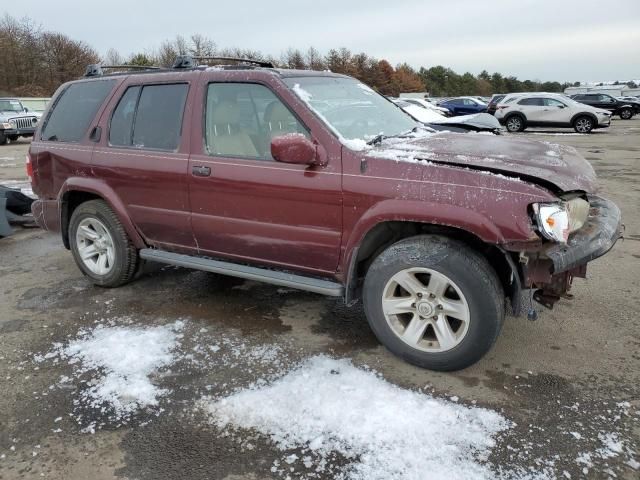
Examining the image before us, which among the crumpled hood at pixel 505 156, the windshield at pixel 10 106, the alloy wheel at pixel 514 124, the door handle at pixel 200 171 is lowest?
the alloy wheel at pixel 514 124

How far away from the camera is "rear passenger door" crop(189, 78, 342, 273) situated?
3432 mm

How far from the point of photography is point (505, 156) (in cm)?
322

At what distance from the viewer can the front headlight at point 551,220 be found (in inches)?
110

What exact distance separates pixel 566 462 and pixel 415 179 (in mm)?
1641

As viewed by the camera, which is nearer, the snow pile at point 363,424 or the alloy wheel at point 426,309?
the snow pile at point 363,424

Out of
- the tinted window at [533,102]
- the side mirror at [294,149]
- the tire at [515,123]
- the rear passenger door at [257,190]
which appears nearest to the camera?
the side mirror at [294,149]

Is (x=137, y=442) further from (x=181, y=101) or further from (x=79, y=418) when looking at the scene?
(x=181, y=101)

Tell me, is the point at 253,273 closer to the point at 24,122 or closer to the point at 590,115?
the point at 24,122

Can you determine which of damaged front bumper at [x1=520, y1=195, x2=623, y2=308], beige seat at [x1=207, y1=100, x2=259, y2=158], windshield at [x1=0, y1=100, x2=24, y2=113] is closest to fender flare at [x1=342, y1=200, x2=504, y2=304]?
Answer: damaged front bumper at [x1=520, y1=195, x2=623, y2=308]

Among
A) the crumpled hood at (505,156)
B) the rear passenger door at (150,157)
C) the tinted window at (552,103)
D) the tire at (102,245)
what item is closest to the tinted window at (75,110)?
the rear passenger door at (150,157)

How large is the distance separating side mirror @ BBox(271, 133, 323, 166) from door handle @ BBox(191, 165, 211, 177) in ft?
2.39

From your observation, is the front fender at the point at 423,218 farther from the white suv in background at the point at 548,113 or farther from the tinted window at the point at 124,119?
the white suv in background at the point at 548,113

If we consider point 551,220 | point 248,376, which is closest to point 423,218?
point 551,220

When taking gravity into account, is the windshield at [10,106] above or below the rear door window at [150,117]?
above
